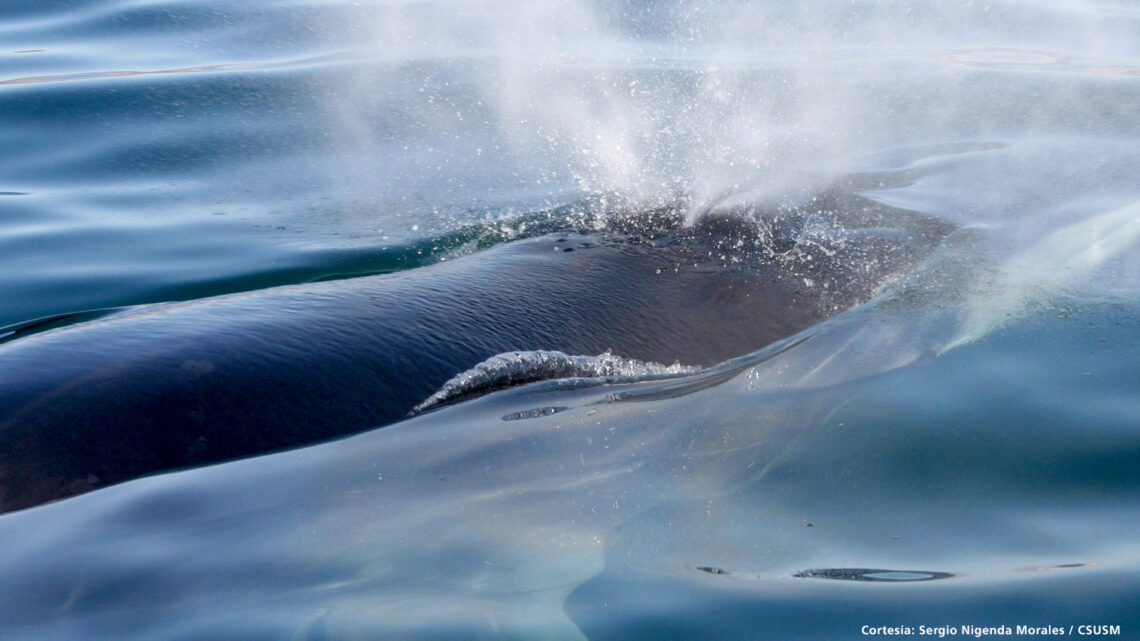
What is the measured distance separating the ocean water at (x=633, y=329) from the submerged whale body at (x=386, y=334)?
18cm

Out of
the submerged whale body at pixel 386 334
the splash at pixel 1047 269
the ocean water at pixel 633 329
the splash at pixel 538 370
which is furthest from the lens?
the splash at pixel 1047 269

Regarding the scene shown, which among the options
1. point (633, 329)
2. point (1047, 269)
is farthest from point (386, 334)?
point (1047, 269)

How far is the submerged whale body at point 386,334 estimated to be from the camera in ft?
12.5

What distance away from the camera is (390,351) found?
14.9 feet

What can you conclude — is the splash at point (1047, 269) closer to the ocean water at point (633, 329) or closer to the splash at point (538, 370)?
the ocean water at point (633, 329)

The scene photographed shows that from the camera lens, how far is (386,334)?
4.62m

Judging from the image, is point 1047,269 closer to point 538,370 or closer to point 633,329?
point 633,329

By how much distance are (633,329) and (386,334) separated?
3.88 ft

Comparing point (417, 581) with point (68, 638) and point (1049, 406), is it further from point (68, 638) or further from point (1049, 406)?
point (1049, 406)

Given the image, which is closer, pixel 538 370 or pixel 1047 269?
pixel 538 370

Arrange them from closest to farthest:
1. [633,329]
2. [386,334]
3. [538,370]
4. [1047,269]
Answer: [386,334] < [538,370] < [633,329] < [1047,269]

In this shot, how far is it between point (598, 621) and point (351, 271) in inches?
177

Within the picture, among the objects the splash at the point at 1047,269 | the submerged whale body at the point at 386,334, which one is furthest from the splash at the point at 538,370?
the splash at the point at 1047,269

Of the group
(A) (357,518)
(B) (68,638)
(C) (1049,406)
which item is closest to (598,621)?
(A) (357,518)
